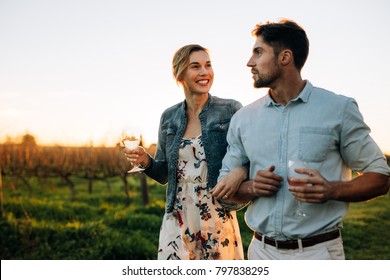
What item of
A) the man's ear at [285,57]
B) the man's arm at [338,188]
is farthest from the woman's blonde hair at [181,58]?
the man's arm at [338,188]

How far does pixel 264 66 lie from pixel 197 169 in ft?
3.01

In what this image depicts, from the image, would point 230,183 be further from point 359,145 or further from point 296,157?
point 359,145

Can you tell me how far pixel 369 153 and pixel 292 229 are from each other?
1.62 ft

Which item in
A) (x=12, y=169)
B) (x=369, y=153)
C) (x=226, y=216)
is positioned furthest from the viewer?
(x=12, y=169)

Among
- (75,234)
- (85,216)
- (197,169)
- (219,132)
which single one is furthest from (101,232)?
(219,132)

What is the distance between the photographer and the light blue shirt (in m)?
2.16

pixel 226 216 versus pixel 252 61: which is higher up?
pixel 252 61

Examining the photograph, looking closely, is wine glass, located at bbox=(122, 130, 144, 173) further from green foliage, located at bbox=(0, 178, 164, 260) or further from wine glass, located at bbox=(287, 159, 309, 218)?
green foliage, located at bbox=(0, 178, 164, 260)

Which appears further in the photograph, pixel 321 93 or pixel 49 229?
pixel 49 229

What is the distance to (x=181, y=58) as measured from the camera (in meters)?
3.08

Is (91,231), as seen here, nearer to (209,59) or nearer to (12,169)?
(209,59)

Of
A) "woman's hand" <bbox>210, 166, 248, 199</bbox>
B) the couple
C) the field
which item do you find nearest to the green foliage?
the field
